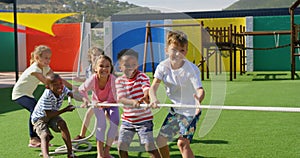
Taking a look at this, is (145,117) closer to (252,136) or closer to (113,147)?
(113,147)

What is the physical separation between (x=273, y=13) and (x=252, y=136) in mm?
19997

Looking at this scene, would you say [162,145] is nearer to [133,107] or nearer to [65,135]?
[133,107]

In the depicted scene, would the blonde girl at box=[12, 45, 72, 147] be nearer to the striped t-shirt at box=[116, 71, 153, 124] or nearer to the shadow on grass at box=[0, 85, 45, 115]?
the striped t-shirt at box=[116, 71, 153, 124]

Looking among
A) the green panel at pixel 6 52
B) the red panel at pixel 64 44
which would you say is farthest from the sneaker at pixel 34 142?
the green panel at pixel 6 52

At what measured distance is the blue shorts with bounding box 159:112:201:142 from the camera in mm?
4094

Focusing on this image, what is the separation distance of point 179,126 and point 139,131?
1.49 ft

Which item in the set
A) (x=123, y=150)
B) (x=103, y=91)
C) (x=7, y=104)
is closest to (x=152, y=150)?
(x=123, y=150)

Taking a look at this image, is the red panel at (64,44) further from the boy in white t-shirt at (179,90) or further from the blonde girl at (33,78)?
the boy in white t-shirt at (179,90)

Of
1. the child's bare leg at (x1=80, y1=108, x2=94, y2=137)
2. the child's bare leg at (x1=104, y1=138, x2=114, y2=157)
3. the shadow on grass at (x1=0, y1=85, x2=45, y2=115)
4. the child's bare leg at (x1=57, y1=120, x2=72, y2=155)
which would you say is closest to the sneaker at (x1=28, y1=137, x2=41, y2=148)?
the child's bare leg at (x1=80, y1=108, x2=94, y2=137)

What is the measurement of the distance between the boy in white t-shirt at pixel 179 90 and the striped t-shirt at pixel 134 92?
0.25 m

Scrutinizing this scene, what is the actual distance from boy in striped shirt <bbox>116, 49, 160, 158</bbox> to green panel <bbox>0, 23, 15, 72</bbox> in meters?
22.9

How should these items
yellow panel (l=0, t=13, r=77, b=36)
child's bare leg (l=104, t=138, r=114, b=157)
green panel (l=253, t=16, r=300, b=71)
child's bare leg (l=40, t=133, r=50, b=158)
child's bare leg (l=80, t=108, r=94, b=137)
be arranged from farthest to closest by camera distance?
green panel (l=253, t=16, r=300, b=71)
yellow panel (l=0, t=13, r=77, b=36)
child's bare leg (l=80, t=108, r=94, b=137)
child's bare leg (l=104, t=138, r=114, b=157)
child's bare leg (l=40, t=133, r=50, b=158)

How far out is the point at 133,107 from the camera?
434 cm

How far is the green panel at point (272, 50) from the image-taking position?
21625 mm
